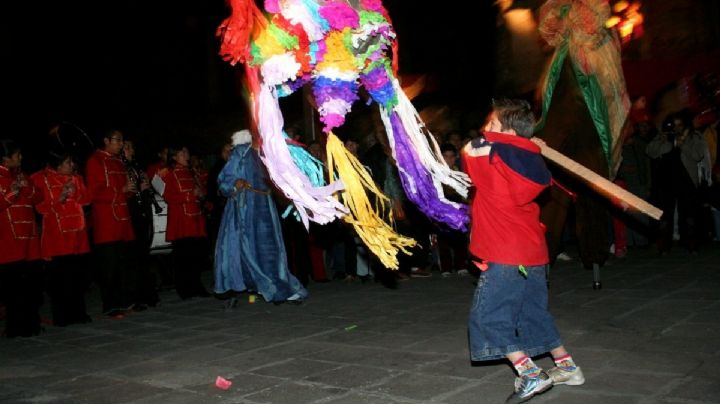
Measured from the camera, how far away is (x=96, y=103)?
54.5ft

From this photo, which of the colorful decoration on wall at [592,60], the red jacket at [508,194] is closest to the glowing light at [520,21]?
the colorful decoration on wall at [592,60]

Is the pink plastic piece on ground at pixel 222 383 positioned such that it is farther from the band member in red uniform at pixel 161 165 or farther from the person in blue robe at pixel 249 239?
the band member in red uniform at pixel 161 165

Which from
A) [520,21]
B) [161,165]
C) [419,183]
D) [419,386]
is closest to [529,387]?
[419,386]

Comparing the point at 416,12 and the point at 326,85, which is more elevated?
the point at 416,12

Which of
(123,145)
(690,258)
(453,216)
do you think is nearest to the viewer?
(453,216)

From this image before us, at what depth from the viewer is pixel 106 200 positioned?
7129 millimetres

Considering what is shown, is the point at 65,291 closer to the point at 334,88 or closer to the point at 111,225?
the point at 111,225

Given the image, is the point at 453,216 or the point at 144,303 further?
the point at 144,303

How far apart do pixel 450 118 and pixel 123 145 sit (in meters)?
8.51

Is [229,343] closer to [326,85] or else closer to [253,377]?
[253,377]

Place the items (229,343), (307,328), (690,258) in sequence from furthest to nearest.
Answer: (690,258)
(307,328)
(229,343)

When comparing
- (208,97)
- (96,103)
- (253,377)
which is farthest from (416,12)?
(253,377)

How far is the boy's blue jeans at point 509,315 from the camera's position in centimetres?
371

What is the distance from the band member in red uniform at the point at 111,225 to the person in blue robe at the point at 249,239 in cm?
96
